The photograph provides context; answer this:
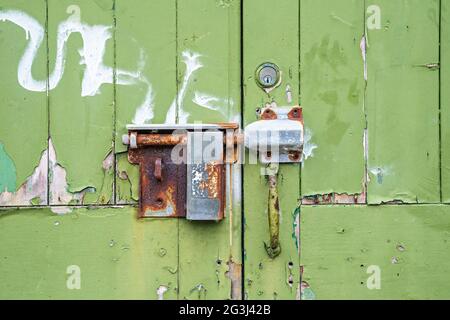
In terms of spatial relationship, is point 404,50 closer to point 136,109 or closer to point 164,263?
point 136,109

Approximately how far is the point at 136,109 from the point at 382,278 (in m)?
0.74

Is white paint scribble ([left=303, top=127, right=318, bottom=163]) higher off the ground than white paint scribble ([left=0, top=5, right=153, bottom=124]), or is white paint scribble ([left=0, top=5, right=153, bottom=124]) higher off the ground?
white paint scribble ([left=0, top=5, right=153, bottom=124])

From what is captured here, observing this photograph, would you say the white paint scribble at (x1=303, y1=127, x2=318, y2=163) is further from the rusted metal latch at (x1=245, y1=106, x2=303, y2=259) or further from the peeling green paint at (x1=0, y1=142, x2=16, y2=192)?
the peeling green paint at (x1=0, y1=142, x2=16, y2=192)

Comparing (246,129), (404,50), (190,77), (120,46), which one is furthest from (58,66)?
(404,50)

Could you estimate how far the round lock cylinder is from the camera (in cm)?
148

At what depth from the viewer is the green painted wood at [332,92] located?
1475 mm

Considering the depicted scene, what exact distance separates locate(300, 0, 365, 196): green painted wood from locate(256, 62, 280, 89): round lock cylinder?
0.08 meters

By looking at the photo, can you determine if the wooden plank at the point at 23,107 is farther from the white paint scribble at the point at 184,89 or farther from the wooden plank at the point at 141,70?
the white paint scribble at the point at 184,89

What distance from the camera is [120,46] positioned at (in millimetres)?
1494

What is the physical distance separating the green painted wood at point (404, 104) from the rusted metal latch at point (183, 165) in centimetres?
36

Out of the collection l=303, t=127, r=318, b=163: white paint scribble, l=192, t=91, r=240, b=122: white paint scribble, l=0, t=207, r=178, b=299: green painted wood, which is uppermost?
l=192, t=91, r=240, b=122: white paint scribble

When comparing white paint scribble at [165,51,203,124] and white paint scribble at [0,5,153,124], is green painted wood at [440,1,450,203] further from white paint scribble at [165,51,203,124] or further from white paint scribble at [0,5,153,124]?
white paint scribble at [0,5,153,124]

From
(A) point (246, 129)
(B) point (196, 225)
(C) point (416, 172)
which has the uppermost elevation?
(A) point (246, 129)

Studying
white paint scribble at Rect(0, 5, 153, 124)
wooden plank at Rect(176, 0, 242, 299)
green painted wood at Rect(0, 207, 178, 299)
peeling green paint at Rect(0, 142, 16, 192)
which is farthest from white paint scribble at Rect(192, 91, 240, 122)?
peeling green paint at Rect(0, 142, 16, 192)
